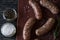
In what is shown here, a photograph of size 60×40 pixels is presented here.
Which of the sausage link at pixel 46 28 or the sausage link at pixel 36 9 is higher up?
the sausage link at pixel 36 9

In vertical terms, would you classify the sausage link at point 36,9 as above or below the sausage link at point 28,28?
above

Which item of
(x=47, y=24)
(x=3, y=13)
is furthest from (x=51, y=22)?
(x=3, y=13)

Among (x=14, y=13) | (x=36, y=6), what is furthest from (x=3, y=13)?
(x=36, y=6)

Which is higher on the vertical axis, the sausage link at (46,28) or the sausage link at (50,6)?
the sausage link at (50,6)

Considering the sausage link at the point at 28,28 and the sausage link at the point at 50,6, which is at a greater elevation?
the sausage link at the point at 50,6

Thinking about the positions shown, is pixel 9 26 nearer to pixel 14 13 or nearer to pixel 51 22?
pixel 14 13

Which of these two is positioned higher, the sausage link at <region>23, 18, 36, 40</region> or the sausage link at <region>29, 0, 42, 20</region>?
the sausage link at <region>29, 0, 42, 20</region>

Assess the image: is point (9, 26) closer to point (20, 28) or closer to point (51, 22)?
point (20, 28)

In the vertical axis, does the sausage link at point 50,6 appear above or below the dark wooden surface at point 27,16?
above

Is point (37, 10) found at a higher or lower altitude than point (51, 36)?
higher
